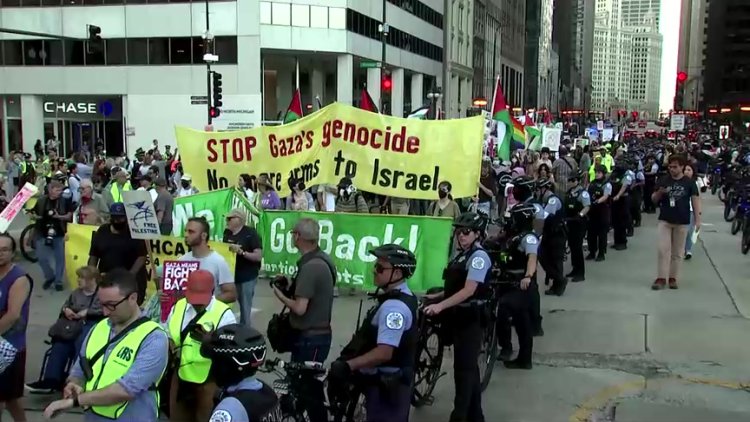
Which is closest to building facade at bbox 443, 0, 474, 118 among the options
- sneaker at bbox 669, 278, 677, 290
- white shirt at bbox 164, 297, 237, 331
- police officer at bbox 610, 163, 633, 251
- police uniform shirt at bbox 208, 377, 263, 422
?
police officer at bbox 610, 163, 633, 251

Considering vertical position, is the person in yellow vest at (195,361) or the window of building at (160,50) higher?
the window of building at (160,50)

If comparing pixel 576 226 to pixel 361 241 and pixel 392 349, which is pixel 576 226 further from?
pixel 392 349

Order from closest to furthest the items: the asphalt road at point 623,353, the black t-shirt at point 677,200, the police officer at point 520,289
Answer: the asphalt road at point 623,353 < the police officer at point 520,289 < the black t-shirt at point 677,200

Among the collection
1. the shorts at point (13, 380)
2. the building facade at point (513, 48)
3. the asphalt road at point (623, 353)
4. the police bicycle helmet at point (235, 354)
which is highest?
the building facade at point (513, 48)

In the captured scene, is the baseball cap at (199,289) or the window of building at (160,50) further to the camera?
the window of building at (160,50)

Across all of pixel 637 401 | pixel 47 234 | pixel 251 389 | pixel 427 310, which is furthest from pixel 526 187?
pixel 47 234

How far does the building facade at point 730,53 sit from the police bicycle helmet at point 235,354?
5097 inches

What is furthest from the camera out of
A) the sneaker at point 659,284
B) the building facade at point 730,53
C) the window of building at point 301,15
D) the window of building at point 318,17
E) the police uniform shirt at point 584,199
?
the building facade at point 730,53

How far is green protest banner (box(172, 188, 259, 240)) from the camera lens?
10.4 m

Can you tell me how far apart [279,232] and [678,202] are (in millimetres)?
5723

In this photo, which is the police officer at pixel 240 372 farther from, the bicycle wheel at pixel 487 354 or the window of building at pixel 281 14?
the window of building at pixel 281 14

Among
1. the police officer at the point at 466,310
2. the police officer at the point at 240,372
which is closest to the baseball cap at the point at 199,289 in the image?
the police officer at the point at 240,372

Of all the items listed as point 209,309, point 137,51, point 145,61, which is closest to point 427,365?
point 209,309

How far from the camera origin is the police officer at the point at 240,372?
331 cm
